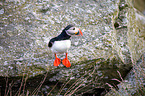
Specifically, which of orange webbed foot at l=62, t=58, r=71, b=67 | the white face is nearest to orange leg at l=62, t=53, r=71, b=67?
orange webbed foot at l=62, t=58, r=71, b=67

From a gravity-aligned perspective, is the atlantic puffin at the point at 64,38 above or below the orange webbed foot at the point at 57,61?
above

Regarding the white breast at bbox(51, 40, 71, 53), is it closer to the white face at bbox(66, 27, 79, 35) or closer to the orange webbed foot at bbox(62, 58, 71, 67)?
the white face at bbox(66, 27, 79, 35)

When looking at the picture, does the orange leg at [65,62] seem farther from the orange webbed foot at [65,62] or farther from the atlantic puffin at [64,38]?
the atlantic puffin at [64,38]

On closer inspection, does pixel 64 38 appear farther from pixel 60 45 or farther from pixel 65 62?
pixel 65 62

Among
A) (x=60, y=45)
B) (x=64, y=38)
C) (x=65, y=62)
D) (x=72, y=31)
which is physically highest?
(x=72, y=31)

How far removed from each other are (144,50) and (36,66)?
10.1 ft

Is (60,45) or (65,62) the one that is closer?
(60,45)

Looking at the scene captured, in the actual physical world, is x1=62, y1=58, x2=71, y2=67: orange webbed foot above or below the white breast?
below

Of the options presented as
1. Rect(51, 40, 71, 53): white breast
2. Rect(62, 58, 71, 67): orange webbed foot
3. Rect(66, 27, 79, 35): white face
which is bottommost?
Rect(62, 58, 71, 67): orange webbed foot

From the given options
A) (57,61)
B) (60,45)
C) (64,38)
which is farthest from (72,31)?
(57,61)

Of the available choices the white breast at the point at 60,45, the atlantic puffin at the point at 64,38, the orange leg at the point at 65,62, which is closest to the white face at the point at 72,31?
the atlantic puffin at the point at 64,38

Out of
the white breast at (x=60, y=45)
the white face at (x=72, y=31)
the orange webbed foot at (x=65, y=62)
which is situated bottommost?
the orange webbed foot at (x=65, y=62)

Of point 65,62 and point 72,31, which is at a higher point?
point 72,31

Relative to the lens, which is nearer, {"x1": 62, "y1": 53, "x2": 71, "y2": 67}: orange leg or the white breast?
the white breast
